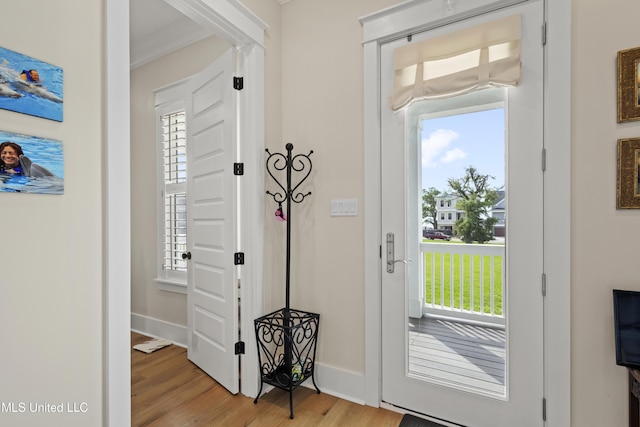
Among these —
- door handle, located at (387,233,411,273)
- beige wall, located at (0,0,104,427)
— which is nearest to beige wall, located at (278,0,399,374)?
door handle, located at (387,233,411,273)

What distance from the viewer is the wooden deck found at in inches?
70.3

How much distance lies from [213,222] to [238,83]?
1022mm

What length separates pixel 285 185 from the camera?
7.86 feet

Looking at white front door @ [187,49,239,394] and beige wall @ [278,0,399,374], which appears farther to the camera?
white front door @ [187,49,239,394]

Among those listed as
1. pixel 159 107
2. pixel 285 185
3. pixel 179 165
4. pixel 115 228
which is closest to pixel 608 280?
pixel 285 185

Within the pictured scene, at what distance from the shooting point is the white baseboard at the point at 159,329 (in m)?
3.13

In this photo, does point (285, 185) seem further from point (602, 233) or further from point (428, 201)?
point (602, 233)

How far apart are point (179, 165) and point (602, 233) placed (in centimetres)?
324

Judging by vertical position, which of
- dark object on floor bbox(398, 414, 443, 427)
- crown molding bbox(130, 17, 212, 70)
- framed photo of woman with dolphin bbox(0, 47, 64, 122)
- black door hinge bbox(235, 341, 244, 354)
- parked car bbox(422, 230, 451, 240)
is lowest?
dark object on floor bbox(398, 414, 443, 427)

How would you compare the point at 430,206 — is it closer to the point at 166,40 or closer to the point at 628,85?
the point at 628,85

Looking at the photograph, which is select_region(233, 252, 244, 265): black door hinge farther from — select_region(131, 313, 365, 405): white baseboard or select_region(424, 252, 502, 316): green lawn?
select_region(424, 252, 502, 316): green lawn

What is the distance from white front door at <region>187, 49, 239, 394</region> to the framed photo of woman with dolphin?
3.61 feet

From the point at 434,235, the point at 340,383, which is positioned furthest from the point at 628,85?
the point at 340,383

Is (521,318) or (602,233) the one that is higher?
(602,233)
